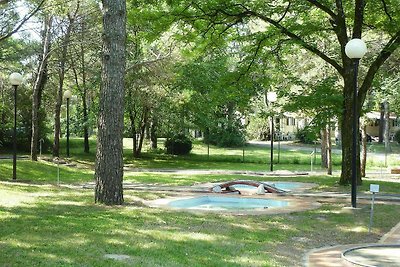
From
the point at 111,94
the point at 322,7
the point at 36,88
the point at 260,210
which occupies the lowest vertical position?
the point at 260,210

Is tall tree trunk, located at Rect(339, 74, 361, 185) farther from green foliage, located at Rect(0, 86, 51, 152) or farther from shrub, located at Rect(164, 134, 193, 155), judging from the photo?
green foliage, located at Rect(0, 86, 51, 152)

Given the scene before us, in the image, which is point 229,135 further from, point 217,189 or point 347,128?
point 217,189

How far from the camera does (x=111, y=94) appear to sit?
33.5 feet

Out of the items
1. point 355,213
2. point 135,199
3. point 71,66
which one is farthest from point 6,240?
point 71,66

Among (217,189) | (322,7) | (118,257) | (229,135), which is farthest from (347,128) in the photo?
(229,135)

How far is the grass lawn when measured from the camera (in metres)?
6.27

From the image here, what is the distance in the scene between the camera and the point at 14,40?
1099 inches

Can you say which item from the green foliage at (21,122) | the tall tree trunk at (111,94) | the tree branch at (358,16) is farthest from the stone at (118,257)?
the green foliage at (21,122)

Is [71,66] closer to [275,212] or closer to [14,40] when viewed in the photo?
[14,40]

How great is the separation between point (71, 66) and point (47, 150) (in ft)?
20.9

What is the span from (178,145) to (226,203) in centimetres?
2102

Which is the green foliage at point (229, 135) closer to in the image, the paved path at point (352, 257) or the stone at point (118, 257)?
the paved path at point (352, 257)

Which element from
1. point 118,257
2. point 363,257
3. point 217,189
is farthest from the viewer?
point 217,189

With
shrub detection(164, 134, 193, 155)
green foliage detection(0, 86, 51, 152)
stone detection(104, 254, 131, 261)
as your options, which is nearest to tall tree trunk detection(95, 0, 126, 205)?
stone detection(104, 254, 131, 261)
